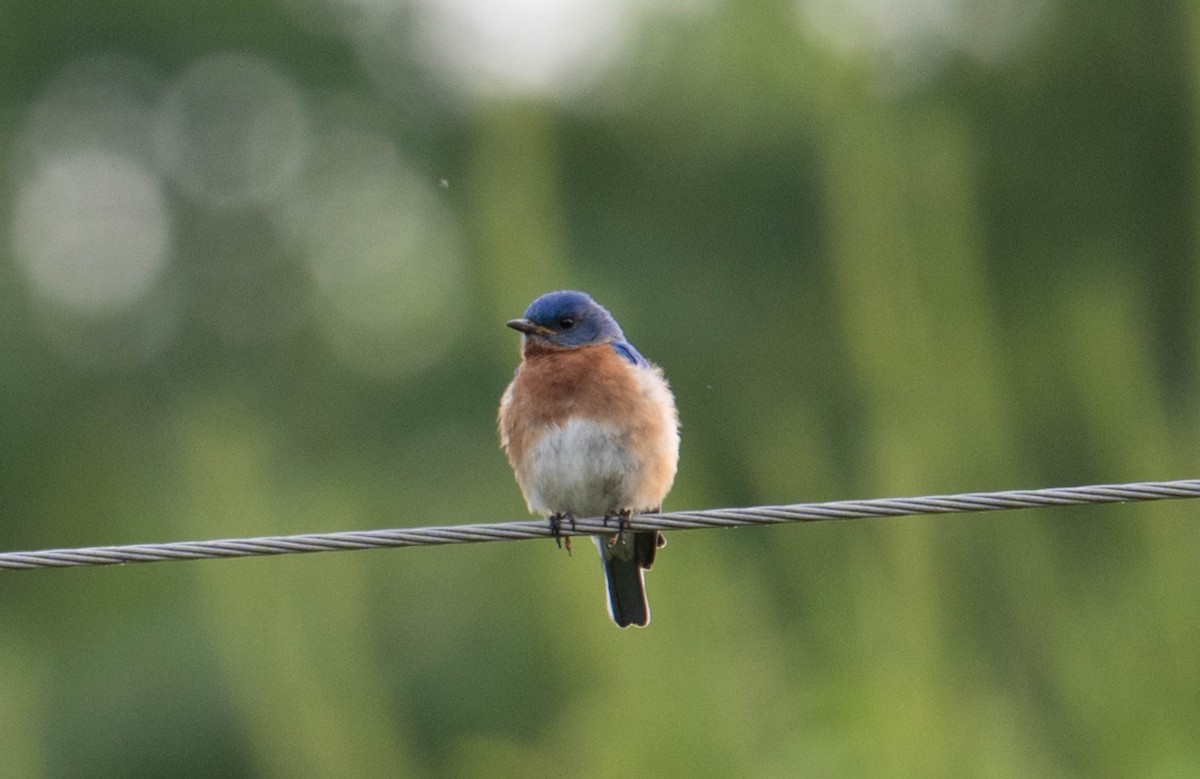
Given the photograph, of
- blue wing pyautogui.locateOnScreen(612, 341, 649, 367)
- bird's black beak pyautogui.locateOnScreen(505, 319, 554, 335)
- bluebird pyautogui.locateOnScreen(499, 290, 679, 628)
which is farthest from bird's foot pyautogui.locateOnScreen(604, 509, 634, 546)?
bird's black beak pyautogui.locateOnScreen(505, 319, 554, 335)

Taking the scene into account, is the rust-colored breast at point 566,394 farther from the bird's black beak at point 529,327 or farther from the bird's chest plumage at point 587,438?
the bird's black beak at point 529,327

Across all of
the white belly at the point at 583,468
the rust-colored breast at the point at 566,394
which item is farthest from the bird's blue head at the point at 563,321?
the white belly at the point at 583,468

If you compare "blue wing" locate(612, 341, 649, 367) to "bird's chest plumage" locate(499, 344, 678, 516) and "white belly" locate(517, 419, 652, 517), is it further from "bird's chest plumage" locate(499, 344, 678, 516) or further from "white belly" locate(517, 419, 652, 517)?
"white belly" locate(517, 419, 652, 517)

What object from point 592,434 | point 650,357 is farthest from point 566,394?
point 650,357

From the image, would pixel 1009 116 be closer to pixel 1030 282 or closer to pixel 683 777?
pixel 1030 282

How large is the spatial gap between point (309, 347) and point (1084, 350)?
42.1ft

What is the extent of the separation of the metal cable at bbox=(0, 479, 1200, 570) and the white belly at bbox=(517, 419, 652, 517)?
1.90 meters

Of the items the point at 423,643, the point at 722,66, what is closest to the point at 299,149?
the point at 722,66

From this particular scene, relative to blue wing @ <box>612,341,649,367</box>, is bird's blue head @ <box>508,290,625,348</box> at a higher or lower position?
higher

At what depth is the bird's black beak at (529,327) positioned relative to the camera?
7398 millimetres

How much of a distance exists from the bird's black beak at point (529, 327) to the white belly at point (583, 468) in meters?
0.53

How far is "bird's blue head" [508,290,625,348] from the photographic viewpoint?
745 centimetres

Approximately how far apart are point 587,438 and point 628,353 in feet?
1.93

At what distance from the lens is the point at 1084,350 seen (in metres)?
6.19
